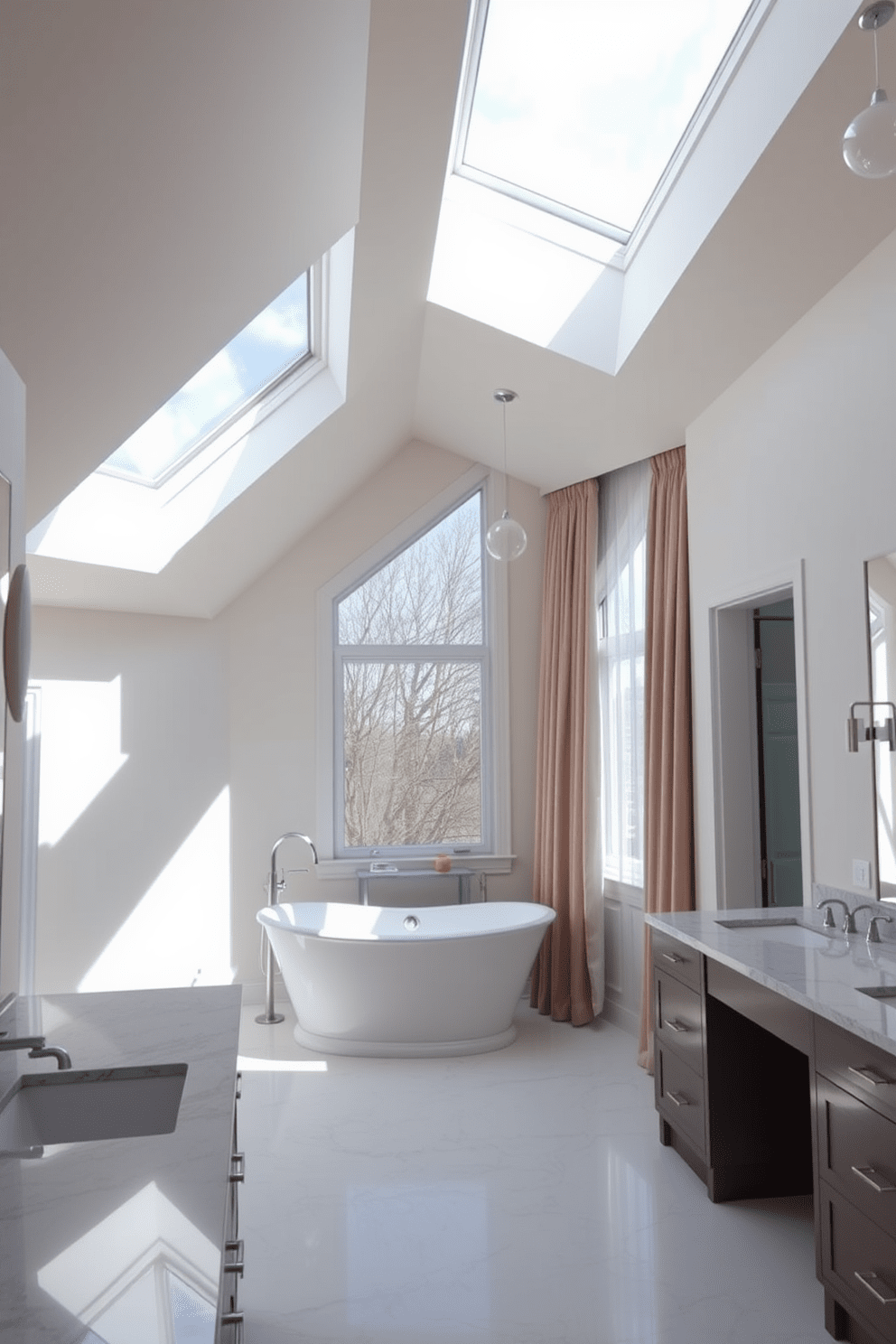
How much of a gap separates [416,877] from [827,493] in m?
3.03

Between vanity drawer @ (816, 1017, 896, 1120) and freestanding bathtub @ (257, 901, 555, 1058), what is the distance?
92.9 inches

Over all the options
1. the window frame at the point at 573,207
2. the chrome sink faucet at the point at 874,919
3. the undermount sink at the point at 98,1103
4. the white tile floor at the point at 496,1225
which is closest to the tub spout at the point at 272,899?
the white tile floor at the point at 496,1225

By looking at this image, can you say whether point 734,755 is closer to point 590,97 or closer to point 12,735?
point 590,97

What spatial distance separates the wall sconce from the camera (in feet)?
9.68

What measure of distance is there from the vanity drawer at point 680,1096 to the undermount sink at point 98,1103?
2.04 meters

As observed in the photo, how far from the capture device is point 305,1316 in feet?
8.43

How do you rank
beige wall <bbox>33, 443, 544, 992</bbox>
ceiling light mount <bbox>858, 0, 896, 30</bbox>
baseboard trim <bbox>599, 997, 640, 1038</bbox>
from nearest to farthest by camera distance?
ceiling light mount <bbox>858, 0, 896, 30</bbox> < baseboard trim <bbox>599, 997, 640, 1038</bbox> < beige wall <bbox>33, 443, 544, 992</bbox>

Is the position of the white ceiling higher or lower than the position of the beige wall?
higher

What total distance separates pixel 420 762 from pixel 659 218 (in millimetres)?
3203

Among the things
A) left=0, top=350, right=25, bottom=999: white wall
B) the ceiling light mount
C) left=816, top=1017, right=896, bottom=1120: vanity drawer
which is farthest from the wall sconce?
left=0, top=350, right=25, bottom=999: white wall

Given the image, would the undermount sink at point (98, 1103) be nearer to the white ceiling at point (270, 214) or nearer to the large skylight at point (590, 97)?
the white ceiling at point (270, 214)

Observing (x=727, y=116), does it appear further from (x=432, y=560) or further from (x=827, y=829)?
(x=432, y=560)

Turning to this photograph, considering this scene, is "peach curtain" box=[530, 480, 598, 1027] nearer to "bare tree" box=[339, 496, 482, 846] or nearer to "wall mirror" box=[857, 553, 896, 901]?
"bare tree" box=[339, 496, 482, 846]

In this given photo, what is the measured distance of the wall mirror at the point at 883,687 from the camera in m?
2.96
